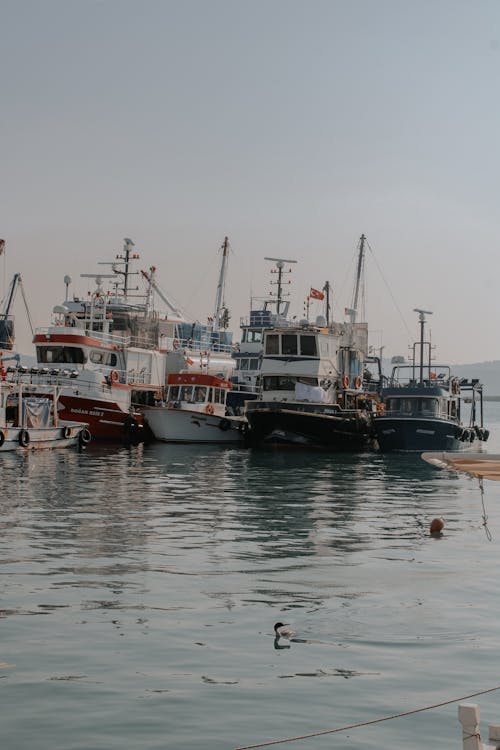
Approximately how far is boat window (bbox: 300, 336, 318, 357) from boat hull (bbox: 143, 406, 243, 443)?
683 centimetres

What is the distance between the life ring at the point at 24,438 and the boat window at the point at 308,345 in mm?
21333

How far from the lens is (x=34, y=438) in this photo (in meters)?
56.0

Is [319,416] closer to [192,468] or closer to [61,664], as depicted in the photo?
[192,468]

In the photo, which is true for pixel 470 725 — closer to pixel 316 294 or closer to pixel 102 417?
pixel 102 417

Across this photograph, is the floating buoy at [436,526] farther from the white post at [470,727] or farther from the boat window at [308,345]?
the boat window at [308,345]

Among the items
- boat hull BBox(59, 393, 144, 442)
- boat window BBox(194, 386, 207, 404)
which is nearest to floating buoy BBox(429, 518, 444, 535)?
boat hull BBox(59, 393, 144, 442)

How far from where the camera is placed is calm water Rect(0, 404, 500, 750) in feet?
40.5

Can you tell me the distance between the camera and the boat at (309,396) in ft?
209

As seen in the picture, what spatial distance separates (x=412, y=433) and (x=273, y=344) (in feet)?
39.1

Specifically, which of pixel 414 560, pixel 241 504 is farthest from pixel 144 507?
pixel 414 560

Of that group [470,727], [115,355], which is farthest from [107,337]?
[470,727]

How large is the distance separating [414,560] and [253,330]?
211 ft

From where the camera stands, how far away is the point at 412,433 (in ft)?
207

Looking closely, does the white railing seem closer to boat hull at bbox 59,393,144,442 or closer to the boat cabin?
boat hull at bbox 59,393,144,442
